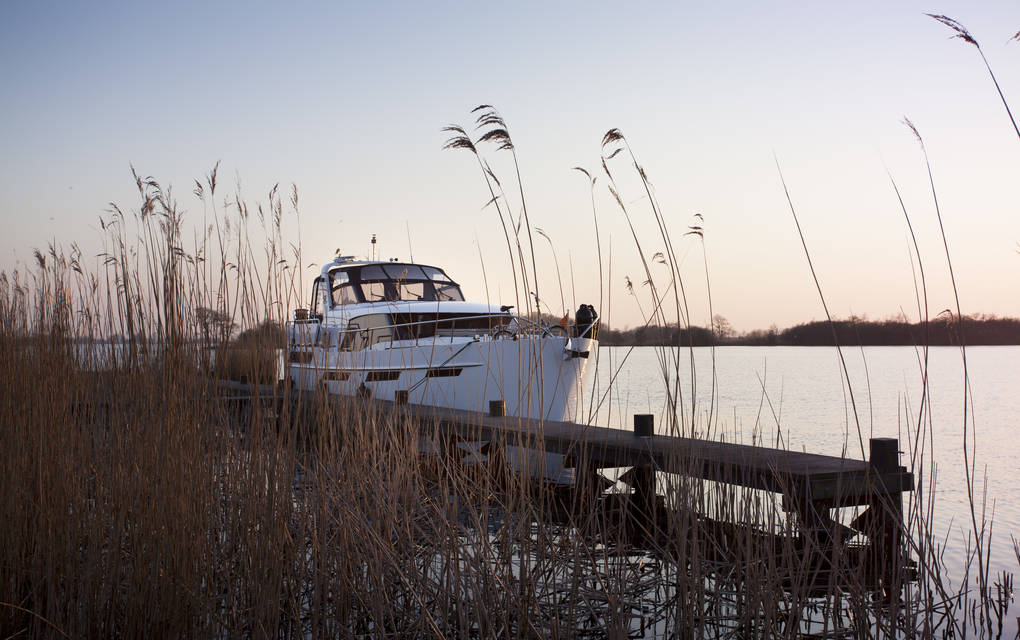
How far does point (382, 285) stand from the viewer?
1060cm

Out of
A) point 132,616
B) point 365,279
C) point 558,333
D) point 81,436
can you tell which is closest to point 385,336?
point 365,279

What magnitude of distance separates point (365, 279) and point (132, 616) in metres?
8.48

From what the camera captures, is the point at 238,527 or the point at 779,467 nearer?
the point at 238,527

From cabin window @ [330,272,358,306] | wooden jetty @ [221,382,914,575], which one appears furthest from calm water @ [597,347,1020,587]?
cabin window @ [330,272,358,306]

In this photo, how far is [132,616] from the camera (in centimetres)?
217

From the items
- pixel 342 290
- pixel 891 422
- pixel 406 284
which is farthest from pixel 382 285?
pixel 891 422

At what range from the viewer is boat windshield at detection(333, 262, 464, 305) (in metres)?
10.3

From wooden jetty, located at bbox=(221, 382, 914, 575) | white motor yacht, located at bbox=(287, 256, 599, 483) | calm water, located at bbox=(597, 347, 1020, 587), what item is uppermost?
white motor yacht, located at bbox=(287, 256, 599, 483)

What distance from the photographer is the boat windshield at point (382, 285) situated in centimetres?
1034

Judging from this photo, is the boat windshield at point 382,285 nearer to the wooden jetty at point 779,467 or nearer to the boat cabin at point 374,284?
the boat cabin at point 374,284

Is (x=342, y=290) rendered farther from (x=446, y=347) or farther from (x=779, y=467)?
(x=779, y=467)

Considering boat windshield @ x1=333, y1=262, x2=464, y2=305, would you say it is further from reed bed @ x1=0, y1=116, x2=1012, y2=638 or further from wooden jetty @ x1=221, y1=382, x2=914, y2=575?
reed bed @ x1=0, y1=116, x2=1012, y2=638

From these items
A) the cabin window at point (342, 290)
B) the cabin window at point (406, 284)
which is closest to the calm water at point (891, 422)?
the cabin window at point (406, 284)

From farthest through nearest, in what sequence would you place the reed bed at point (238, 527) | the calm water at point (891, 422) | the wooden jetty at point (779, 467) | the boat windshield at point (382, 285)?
the boat windshield at point (382, 285), the calm water at point (891, 422), the wooden jetty at point (779, 467), the reed bed at point (238, 527)
